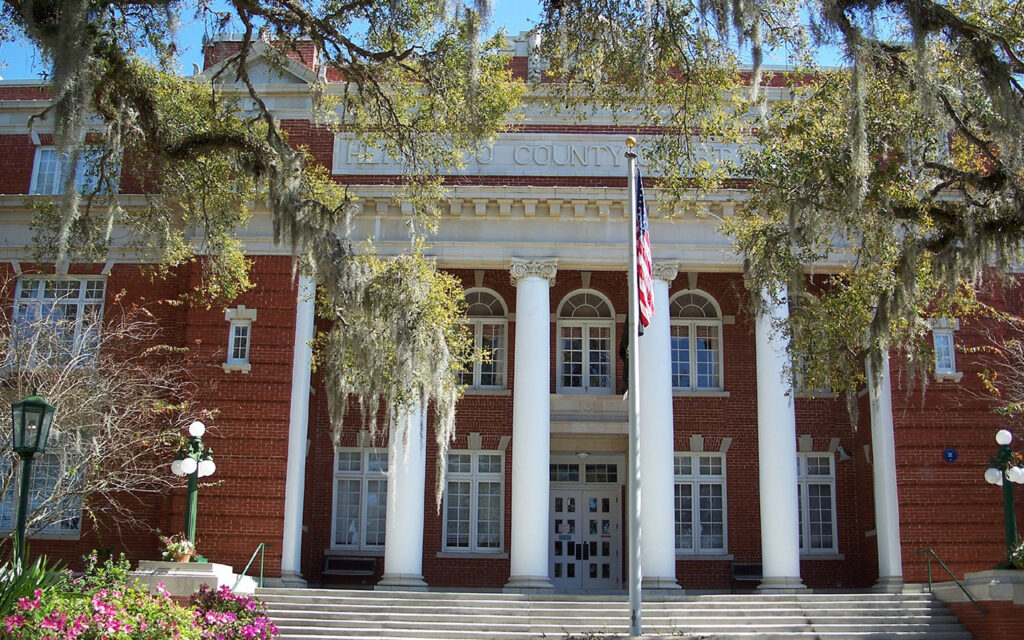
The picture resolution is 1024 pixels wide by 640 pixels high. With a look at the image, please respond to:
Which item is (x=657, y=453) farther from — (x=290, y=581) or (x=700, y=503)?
(x=290, y=581)

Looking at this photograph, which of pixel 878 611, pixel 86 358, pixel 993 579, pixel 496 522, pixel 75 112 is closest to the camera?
pixel 75 112

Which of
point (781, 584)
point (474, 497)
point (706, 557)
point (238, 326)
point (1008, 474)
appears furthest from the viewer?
point (474, 497)

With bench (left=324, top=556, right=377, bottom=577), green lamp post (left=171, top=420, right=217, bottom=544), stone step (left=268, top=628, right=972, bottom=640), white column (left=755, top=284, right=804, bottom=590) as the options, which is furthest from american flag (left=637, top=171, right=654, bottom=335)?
bench (left=324, top=556, right=377, bottom=577)

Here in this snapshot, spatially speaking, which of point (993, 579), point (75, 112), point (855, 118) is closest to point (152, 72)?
point (75, 112)

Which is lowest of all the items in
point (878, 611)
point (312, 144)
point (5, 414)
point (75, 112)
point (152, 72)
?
point (878, 611)

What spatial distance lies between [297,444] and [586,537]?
25.1ft

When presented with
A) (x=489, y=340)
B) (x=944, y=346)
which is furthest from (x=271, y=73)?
(x=944, y=346)

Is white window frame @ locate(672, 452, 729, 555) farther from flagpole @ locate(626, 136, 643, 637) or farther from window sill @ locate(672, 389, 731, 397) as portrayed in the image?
flagpole @ locate(626, 136, 643, 637)

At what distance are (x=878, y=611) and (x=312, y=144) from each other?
50.0ft

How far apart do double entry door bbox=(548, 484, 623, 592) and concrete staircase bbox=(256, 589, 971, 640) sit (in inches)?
203

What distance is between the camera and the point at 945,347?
23062 millimetres

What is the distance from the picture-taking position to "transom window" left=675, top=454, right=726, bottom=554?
83.4 feet

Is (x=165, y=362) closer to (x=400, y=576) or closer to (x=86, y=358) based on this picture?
(x=86, y=358)

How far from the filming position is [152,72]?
1493 centimetres
